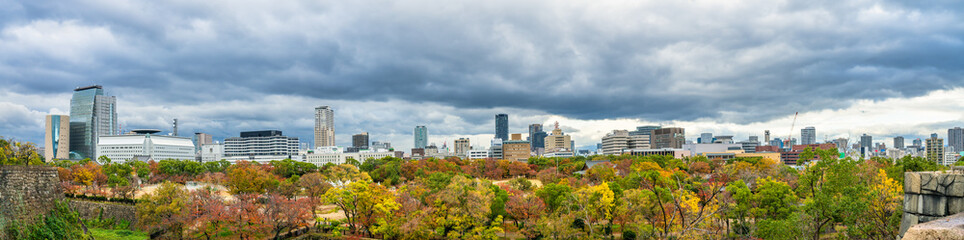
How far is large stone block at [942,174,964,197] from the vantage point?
43.6ft

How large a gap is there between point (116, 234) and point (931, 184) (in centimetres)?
4932

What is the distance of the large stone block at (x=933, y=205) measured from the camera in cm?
1372

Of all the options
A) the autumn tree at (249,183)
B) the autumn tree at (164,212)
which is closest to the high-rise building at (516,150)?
the autumn tree at (249,183)

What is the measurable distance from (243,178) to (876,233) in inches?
2099

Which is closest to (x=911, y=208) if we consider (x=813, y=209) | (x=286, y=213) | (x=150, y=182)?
(x=813, y=209)

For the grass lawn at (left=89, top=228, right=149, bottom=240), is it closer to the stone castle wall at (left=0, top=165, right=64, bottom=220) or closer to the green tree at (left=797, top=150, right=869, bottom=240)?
the stone castle wall at (left=0, top=165, right=64, bottom=220)

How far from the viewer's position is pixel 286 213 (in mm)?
35031

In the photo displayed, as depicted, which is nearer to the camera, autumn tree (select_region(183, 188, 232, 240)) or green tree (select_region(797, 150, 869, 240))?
green tree (select_region(797, 150, 869, 240))

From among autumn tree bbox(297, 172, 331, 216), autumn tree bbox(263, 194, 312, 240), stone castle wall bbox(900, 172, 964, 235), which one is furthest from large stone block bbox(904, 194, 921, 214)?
autumn tree bbox(297, 172, 331, 216)

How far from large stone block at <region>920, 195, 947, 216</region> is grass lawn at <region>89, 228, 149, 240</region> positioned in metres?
44.1

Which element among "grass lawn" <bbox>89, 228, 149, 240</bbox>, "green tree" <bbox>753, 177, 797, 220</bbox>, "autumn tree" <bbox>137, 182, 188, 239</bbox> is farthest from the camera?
"grass lawn" <bbox>89, 228, 149, 240</bbox>

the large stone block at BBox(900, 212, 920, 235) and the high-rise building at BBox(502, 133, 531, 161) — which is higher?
the large stone block at BBox(900, 212, 920, 235)

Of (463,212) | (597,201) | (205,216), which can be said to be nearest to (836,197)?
(597,201)

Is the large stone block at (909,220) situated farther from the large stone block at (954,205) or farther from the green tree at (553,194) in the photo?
the green tree at (553,194)
